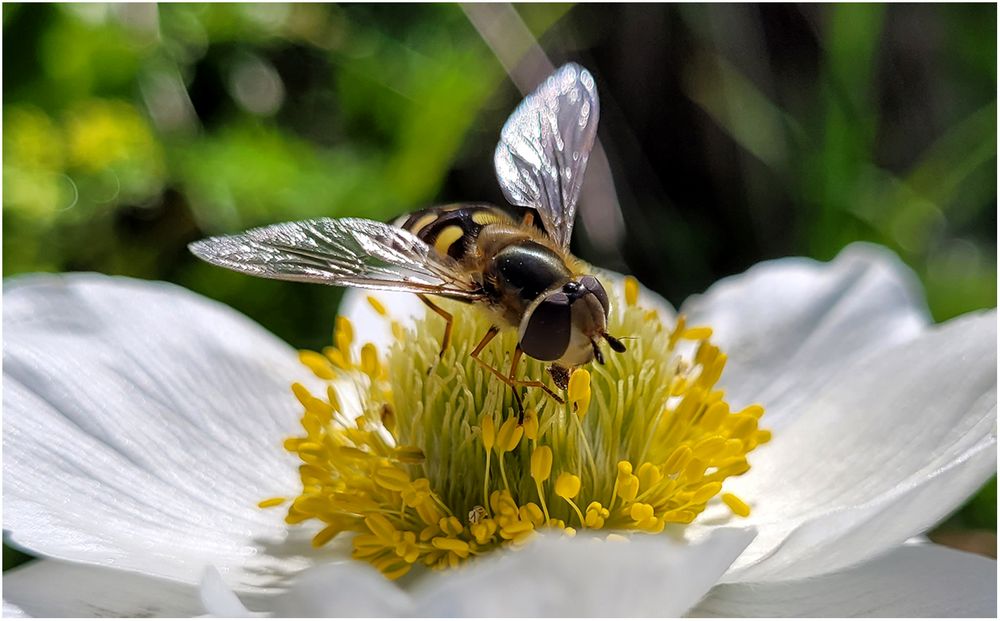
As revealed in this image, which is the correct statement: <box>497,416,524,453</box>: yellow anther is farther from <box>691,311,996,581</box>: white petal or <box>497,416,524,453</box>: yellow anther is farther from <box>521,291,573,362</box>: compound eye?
<box>691,311,996,581</box>: white petal

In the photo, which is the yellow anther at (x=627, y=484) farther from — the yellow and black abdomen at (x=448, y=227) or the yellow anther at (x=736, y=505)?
the yellow and black abdomen at (x=448, y=227)

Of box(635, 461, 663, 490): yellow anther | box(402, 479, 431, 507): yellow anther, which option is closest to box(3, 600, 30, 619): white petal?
box(402, 479, 431, 507): yellow anther

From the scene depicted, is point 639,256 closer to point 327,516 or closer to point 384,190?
point 384,190

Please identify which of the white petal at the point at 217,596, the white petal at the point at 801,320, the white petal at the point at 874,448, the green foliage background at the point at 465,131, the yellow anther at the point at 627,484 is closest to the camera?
the white petal at the point at 217,596

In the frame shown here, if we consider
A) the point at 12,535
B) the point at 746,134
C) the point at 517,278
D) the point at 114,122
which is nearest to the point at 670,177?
the point at 746,134

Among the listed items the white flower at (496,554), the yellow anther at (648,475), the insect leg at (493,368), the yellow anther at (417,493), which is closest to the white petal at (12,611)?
the white flower at (496,554)

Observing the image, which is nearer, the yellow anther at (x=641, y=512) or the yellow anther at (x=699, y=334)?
the yellow anther at (x=641, y=512)

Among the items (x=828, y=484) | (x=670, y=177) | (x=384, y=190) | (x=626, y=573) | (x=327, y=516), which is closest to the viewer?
(x=626, y=573)

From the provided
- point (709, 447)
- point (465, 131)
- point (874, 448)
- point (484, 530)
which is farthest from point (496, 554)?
point (465, 131)
